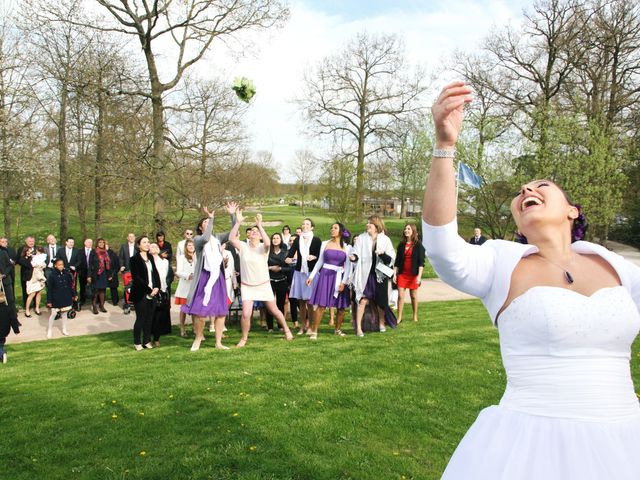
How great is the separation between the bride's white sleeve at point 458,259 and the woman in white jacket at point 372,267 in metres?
8.00

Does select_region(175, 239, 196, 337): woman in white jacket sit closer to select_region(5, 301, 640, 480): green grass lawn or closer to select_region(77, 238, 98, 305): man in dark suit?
select_region(5, 301, 640, 480): green grass lawn

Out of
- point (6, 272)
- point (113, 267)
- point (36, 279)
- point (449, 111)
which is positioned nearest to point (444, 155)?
point (449, 111)

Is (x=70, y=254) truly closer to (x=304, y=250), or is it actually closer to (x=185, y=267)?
(x=185, y=267)

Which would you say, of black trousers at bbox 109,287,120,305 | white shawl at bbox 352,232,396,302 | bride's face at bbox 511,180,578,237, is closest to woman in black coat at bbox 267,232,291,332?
white shawl at bbox 352,232,396,302

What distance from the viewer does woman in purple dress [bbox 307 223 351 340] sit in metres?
10.3

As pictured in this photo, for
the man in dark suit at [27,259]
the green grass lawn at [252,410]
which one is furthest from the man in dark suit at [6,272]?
the green grass lawn at [252,410]

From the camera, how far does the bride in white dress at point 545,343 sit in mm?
1877

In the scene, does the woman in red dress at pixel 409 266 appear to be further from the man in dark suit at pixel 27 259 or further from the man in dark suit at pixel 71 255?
the man in dark suit at pixel 27 259

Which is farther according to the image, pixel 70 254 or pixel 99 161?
pixel 99 161

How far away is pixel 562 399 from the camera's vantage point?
1948mm

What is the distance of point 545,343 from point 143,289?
897cm

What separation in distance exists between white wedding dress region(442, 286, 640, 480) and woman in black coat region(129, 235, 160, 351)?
871cm

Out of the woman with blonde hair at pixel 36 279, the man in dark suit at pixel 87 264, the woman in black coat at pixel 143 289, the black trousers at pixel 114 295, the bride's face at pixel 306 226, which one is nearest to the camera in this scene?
the woman in black coat at pixel 143 289

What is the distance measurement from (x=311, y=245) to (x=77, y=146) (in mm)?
15510
